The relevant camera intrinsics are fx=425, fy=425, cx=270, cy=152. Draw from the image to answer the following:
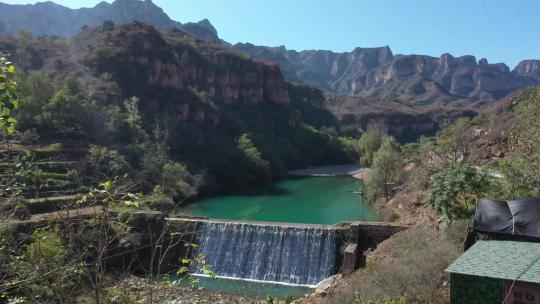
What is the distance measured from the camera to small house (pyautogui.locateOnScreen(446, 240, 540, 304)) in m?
7.63

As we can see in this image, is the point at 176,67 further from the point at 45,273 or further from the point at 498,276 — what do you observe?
the point at 45,273

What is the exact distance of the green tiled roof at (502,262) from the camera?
7.75 meters

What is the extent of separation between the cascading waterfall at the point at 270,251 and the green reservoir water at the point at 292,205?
7.75 metres

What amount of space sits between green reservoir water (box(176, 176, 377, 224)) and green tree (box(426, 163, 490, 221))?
12.4 metres

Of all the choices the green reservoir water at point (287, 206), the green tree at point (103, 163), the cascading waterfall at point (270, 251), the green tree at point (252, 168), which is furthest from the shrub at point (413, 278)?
the green tree at point (252, 168)

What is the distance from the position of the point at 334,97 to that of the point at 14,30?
111204 millimetres

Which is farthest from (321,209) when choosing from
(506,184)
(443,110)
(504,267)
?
(443,110)

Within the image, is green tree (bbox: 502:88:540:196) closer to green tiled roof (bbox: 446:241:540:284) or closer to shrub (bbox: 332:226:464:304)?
shrub (bbox: 332:226:464:304)

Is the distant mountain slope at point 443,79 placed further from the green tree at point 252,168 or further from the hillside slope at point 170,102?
the green tree at point 252,168

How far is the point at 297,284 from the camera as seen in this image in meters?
17.7

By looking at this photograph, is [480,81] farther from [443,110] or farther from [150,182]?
[150,182]

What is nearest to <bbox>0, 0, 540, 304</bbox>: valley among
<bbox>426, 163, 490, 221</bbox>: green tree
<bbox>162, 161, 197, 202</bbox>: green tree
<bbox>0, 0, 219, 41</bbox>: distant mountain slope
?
<bbox>426, 163, 490, 221</bbox>: green tree

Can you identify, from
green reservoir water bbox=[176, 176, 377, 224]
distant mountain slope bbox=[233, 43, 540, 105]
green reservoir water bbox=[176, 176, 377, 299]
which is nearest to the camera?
green reservoir water bbox=[176, 176, 377, 299]

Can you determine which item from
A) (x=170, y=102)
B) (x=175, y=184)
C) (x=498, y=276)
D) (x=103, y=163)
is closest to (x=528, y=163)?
(x=498, y=276)
